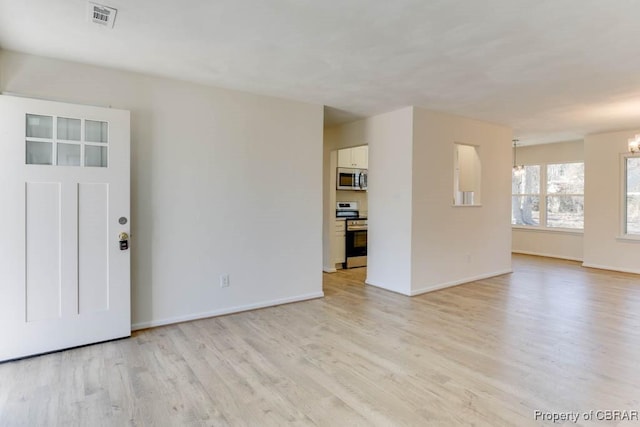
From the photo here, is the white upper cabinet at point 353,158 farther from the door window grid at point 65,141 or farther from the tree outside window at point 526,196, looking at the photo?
the door window grid at point 65,141

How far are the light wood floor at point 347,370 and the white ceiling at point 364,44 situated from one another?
2457 mm

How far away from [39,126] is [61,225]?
0.82 m

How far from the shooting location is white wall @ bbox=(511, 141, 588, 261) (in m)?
7.66

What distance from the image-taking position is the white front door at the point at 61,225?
112 inches

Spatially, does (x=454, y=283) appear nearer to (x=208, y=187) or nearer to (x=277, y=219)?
(x=277, y=219)

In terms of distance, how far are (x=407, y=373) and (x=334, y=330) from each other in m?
1.01

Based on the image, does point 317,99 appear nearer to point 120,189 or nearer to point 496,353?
point 120,189

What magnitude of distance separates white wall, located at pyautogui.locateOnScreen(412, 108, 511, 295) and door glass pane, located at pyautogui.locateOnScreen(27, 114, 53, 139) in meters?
3.91

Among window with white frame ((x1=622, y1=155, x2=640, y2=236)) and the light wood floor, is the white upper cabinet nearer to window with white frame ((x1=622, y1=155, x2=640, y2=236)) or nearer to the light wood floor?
the light wood floor

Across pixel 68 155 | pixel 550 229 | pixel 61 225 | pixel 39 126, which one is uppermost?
pixel 39 126

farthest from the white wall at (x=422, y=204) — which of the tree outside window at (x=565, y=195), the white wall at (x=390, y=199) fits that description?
the tree outside window at (x=565, y=195)

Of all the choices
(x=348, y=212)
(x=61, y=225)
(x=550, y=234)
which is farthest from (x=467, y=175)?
(x=61, y=225)

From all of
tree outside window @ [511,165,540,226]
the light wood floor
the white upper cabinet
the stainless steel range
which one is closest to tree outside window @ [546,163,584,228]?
tree outside window @ [511,165,540,226]

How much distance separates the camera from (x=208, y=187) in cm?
388
